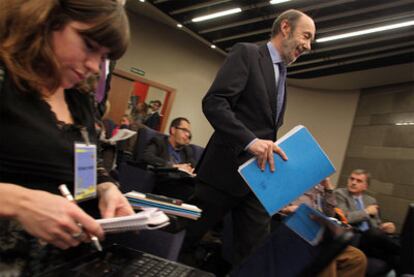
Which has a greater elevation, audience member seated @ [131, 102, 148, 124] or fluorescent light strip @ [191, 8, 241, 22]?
fluorescent light strip @ [191, 8, 241, 22]

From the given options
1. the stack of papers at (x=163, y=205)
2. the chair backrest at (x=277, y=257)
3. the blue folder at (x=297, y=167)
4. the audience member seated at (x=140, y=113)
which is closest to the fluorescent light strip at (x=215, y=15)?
the audience member seated at (x=140, y=113)

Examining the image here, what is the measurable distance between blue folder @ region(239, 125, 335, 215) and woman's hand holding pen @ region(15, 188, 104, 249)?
82 centimetres

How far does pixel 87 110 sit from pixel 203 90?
6446mm

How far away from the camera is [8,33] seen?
79 cm

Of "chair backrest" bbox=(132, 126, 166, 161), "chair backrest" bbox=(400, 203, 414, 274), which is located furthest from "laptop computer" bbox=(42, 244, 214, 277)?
"chair backrest" bbox=(132, 126, 166, 161)

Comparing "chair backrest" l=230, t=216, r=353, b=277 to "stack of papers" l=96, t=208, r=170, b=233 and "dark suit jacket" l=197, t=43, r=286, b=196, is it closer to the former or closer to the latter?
"dark suit jacket" l=197, t=43, r=286, b=196

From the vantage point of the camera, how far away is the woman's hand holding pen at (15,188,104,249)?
569 mm

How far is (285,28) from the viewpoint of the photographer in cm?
162

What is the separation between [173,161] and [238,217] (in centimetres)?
216

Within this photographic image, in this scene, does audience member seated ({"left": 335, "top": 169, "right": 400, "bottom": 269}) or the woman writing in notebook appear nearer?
the woman writing in notebook

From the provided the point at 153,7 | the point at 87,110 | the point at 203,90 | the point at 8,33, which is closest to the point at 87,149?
the point at 87,110

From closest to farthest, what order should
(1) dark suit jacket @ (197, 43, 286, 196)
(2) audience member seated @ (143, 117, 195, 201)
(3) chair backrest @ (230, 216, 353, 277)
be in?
1. (1) dark suit jacket @ (197, 43, 286, 196)
2. (3) chair backrest @ (230, 216, 353, 277)
3. (2) audience member seated @ (143, 117, 195, 201)

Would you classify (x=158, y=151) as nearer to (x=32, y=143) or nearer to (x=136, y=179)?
(x=136, y=179)

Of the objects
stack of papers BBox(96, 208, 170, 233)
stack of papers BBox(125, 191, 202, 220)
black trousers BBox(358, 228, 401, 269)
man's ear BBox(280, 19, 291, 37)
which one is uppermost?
man's ear BBox(280, 19, 291, 37)
